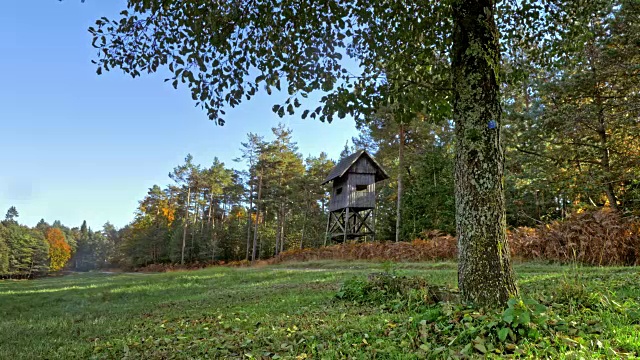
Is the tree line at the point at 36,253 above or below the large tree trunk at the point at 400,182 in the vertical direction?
below

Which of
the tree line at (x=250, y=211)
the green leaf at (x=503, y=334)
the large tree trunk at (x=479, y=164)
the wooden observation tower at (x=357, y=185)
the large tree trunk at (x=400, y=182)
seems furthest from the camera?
the tree line at (x=250, y=211)

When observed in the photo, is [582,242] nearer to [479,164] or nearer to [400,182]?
[479,164]

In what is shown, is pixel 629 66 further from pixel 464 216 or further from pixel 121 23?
pixel 121 23

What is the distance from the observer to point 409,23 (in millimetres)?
5164

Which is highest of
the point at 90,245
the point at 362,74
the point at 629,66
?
the point at 629,66

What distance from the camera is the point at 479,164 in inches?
→ 156

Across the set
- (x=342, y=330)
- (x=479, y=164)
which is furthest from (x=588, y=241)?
(x=342, y=330)

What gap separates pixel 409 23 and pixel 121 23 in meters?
3.93

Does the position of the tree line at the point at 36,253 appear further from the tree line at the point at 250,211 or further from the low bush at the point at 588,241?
the low bush at the point at 588,241

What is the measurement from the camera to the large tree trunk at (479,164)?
12.7 feet

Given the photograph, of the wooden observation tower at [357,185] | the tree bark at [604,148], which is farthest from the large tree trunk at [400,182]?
the tree bark at [604,148]

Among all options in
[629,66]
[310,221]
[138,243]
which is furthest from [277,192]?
[629,66]

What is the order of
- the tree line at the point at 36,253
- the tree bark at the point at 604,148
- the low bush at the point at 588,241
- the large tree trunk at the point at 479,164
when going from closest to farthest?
1. the large tree trunk at the point at 479,164
2. the low bush at the point at 588,241
3. the tree bark at the point at 604,148
4. the tree line at the point at 36,253

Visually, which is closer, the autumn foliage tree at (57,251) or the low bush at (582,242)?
the low bush at (582,242)
